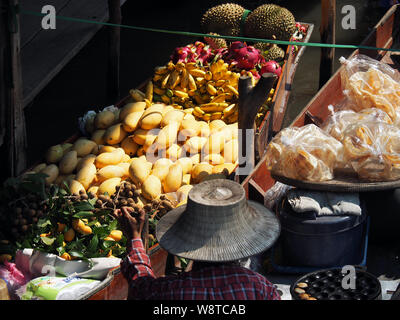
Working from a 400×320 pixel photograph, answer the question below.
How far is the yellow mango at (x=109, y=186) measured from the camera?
3861 millimetres

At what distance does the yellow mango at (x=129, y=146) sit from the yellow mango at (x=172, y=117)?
1.01ft

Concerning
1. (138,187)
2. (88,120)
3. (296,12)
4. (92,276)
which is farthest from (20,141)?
(296,12)

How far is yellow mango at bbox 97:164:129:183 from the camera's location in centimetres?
403

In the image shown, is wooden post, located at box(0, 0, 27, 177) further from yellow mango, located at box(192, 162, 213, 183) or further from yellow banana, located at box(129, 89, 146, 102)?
yellow mango, located at box(192, 162, 213, 183)

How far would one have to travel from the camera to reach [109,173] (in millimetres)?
4035

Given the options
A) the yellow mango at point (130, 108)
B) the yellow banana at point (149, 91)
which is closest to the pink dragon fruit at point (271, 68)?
the yellow banana at point (149, 91)

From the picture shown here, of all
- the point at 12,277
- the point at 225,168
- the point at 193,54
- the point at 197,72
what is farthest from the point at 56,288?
the point at 193,54

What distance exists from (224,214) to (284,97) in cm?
352

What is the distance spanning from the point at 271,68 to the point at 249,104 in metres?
1.84

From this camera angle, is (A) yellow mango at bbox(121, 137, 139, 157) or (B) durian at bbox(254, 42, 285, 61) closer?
(A) yellow mango at bbox(121, 137, 139, 157)

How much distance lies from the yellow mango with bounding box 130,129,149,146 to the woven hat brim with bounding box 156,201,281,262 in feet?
6.77

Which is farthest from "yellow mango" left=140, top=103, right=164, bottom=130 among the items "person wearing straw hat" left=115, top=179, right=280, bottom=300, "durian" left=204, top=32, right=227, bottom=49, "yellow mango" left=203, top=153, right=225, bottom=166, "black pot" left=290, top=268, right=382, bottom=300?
"black pot" left=290, top=268, right=382, bottom=300

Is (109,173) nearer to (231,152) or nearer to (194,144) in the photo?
(194,144)

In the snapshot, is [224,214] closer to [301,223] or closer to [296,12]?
[301,223]
